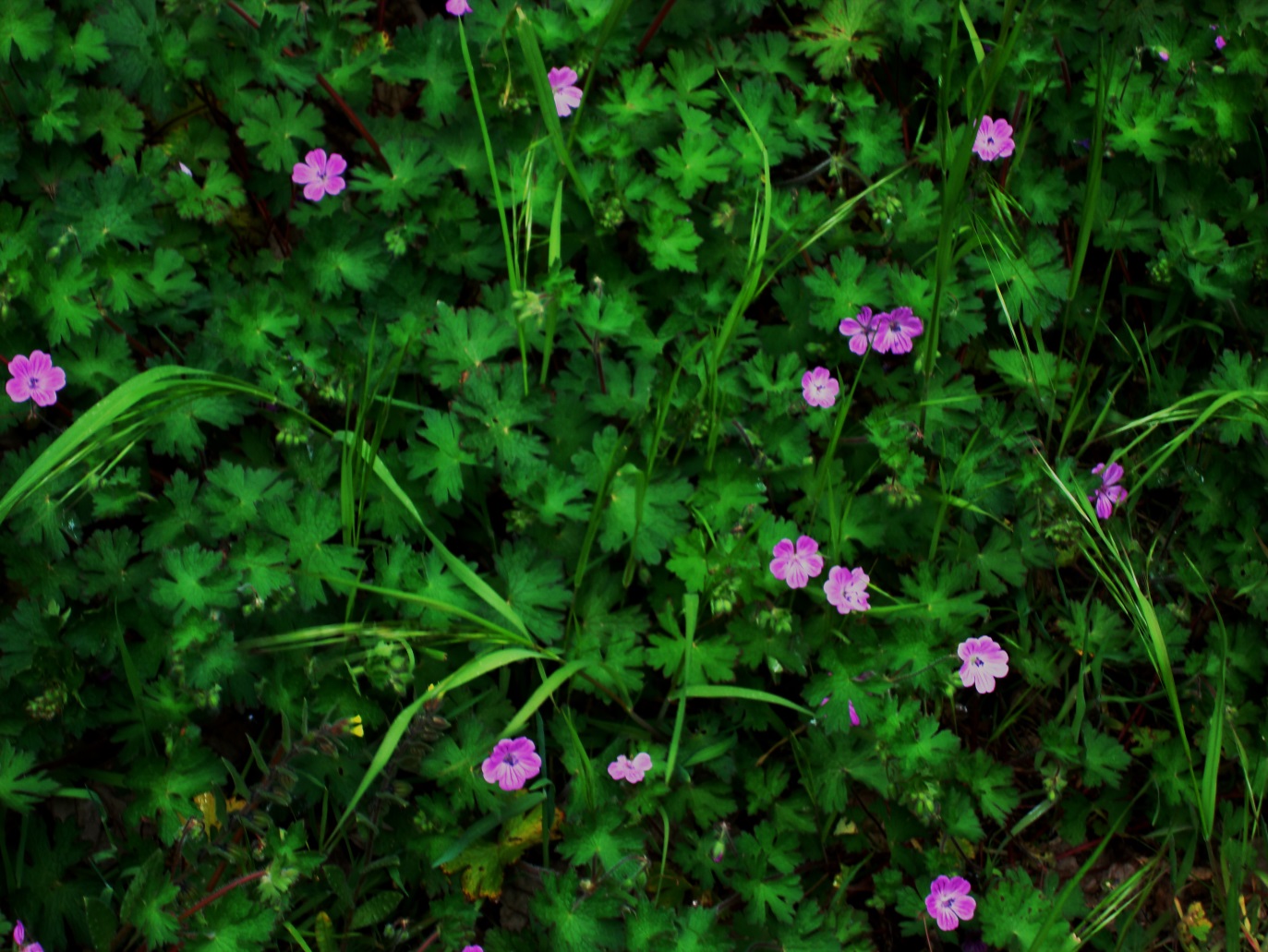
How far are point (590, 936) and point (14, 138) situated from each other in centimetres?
250

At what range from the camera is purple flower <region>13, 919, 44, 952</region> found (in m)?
2.09

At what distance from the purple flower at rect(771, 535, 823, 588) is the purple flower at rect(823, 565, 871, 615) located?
0.18 feet

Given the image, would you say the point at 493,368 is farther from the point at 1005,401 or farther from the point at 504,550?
the point at 1005,401

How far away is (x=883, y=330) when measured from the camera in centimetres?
284

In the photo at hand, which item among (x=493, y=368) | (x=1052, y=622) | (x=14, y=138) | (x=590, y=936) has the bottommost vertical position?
(x=1052, y=622)

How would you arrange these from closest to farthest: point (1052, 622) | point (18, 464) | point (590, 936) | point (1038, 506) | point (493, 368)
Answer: point (590, 936) < point (18, 464) < point (493, 368) < point (1038, 506) < point (1052, 622)

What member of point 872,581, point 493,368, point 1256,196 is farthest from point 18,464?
point 1256,196

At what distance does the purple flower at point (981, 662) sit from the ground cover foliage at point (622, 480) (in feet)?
0.24

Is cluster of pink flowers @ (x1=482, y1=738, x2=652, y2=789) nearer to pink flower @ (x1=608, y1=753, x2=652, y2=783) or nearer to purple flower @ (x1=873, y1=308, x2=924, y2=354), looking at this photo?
pink flower @ (x1=608, y1=753, x2=652, y2=783)

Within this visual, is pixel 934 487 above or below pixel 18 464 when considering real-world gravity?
below

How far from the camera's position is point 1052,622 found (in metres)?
3.05

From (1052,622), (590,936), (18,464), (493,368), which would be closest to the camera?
(590,936)

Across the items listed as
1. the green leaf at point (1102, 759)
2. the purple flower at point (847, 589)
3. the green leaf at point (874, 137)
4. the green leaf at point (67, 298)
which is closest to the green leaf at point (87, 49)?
the green leaf at point (67, 298)

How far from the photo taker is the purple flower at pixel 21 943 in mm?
2089
